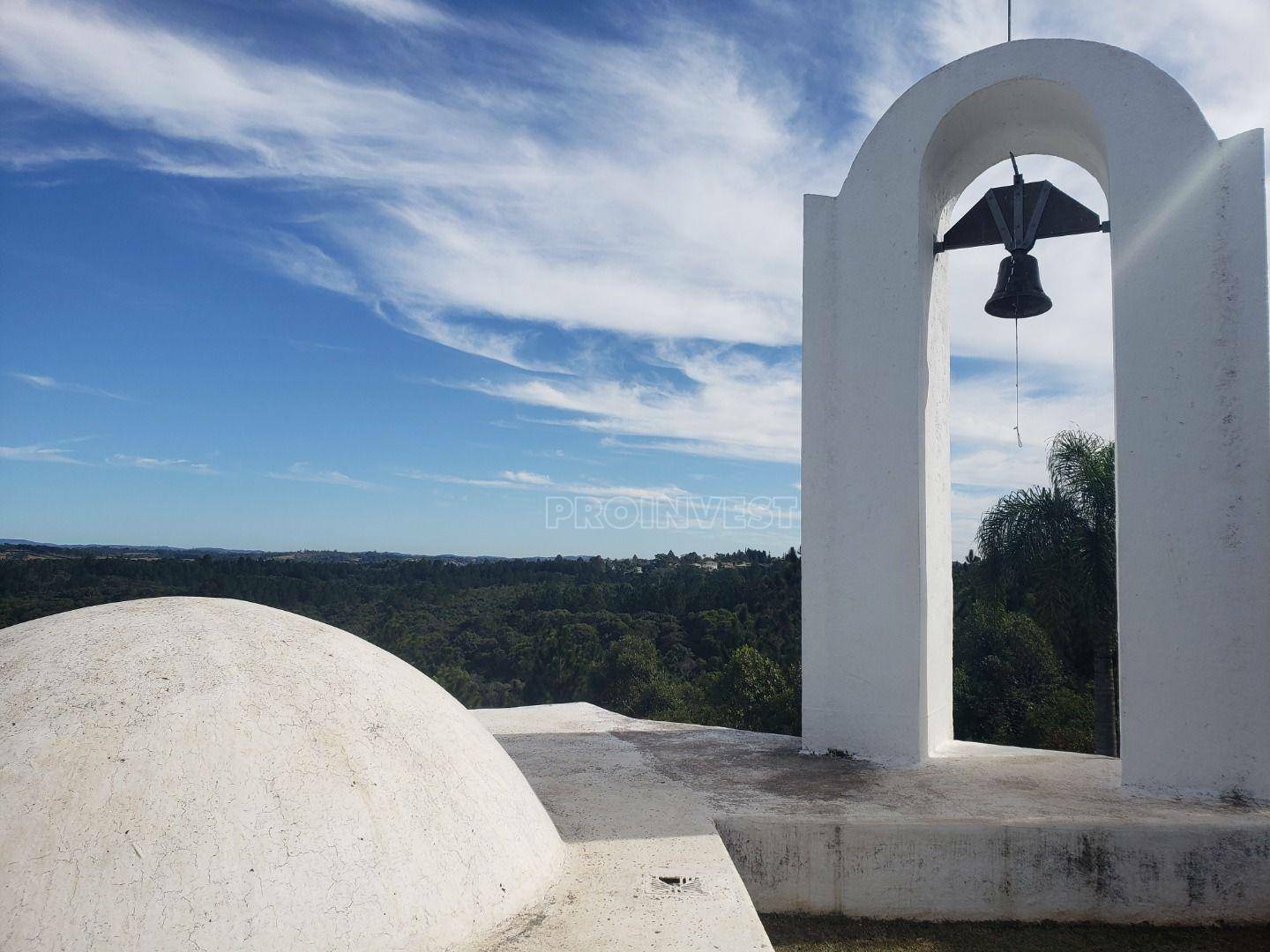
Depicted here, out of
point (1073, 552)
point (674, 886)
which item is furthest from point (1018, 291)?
point (1073, 552)

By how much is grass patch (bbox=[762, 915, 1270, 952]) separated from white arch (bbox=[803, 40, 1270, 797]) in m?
1.05

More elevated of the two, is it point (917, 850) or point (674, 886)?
point (674, 886)

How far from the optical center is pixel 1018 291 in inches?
275

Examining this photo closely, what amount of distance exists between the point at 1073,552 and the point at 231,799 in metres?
14.0

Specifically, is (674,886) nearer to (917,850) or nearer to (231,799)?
(917,850)

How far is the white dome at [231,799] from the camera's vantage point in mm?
2850

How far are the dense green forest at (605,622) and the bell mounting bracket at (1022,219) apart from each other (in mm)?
10017

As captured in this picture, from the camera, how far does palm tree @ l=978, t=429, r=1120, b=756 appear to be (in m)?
13.7

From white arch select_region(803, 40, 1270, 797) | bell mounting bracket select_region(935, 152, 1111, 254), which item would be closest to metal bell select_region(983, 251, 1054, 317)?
bell mounting bracket select_region(935, 152, 1111, 254)

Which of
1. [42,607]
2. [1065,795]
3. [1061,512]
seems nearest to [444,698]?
[1065,795]

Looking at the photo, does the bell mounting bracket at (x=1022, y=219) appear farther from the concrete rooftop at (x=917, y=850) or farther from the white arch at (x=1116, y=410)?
the concrete rooftop at (x=917, y=850)

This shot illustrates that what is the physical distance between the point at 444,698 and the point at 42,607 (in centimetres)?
2066

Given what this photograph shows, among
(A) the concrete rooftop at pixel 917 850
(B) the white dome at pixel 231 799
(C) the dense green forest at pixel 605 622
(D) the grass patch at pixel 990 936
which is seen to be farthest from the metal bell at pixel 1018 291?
(C) the dense green forest at pixel 605 622

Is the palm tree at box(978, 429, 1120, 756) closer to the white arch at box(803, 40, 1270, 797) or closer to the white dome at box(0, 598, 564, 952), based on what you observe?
the white arch at box(803, 40, 1270, 797)
